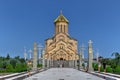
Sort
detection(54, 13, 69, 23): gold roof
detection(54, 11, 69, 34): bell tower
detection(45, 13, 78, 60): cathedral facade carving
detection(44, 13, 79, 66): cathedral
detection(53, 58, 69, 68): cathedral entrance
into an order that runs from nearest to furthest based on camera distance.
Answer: detection(53, 58, 69, 68): cathedral entrance < detection(44, 13, 79, 66): cathedral < detection(45, 13, 78, 60): cathedral facade carving < detection(54, 11, 69, 34): bell tower < detection(54, 13, 69, 23): gold roof

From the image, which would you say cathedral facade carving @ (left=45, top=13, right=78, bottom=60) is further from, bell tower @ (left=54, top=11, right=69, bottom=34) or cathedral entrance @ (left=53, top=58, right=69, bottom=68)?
cathedral entrance @ (left=53, top=58, right=69, bottom=68)

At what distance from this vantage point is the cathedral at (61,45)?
10031 centimetres

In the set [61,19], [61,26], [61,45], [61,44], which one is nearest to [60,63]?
[61,45]

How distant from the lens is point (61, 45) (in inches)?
4077

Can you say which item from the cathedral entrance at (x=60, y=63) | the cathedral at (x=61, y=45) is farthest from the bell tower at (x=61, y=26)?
the cathedral entrance at (x=60, y=63)

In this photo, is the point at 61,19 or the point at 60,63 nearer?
the point at 60,63

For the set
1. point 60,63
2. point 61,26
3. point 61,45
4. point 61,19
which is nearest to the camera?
point 60,63

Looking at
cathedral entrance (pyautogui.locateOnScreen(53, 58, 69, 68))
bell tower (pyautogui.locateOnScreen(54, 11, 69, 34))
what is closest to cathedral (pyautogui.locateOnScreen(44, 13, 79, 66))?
bell tower (pyautogui.locateOnScreen(54, 11, 69, 34))

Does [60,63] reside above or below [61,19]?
below

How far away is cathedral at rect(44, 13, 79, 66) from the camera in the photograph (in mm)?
100312

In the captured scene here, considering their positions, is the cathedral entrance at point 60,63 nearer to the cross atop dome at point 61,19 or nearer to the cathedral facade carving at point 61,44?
the cathedral facade carving at point 61,44

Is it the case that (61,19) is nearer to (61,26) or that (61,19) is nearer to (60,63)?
(61,26)

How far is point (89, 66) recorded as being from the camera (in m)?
39.9

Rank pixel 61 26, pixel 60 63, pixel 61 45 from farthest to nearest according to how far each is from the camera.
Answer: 1. pixel 61 26
2. pixel 61 45
3. pixel 60 63
